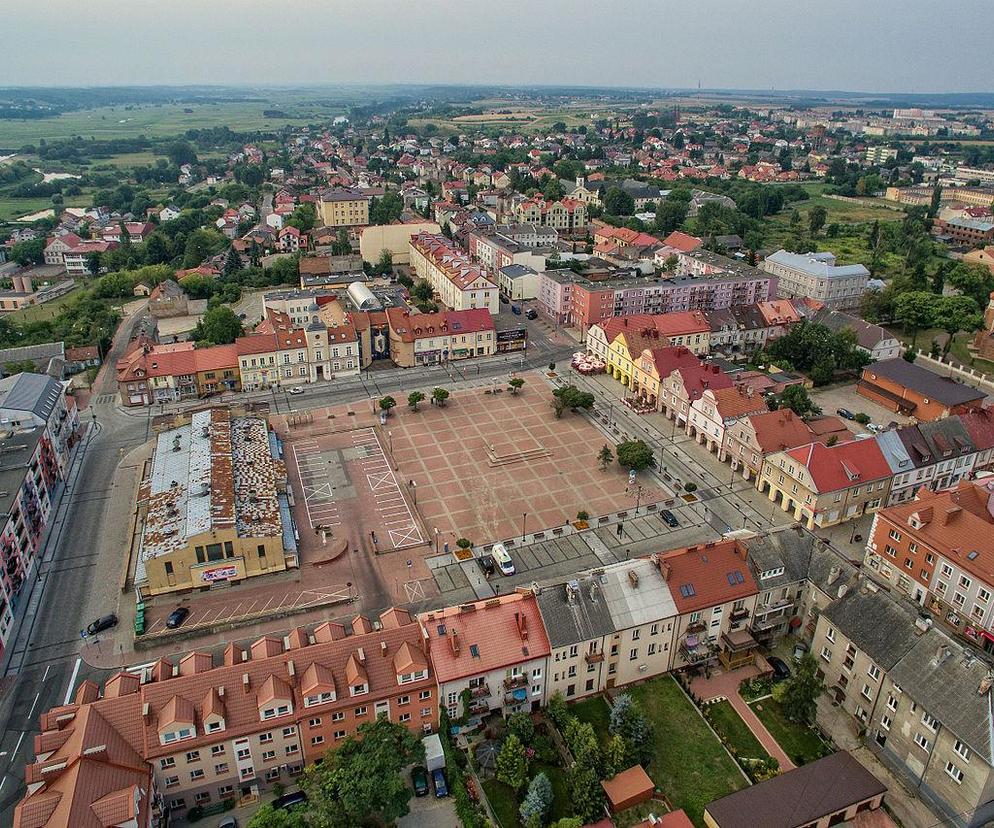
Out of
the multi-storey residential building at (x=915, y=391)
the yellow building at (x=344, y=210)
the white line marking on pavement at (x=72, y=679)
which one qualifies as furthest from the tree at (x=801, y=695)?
the yellow building at (x=344, y=210)

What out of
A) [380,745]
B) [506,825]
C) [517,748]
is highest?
[380,745]

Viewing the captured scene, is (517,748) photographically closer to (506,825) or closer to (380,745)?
(506,825)

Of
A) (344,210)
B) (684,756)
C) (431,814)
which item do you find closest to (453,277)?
(344,210)

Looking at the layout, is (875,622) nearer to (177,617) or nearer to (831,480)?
(831,480)

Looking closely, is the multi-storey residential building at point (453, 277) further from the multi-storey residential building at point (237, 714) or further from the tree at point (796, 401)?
the multi-storey residential building at point (237, 714)

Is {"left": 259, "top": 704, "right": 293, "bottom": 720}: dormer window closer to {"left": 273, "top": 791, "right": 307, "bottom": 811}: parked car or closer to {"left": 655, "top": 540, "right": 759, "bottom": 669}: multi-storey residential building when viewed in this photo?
{"left": 273, "top": 791, "right": 307, "bottom": 811}: parked car

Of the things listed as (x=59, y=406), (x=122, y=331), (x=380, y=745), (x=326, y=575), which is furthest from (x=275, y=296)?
(x=380, y=745)

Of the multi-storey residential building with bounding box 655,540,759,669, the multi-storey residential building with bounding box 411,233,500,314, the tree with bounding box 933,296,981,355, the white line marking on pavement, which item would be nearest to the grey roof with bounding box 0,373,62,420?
the white line marking on pavement
